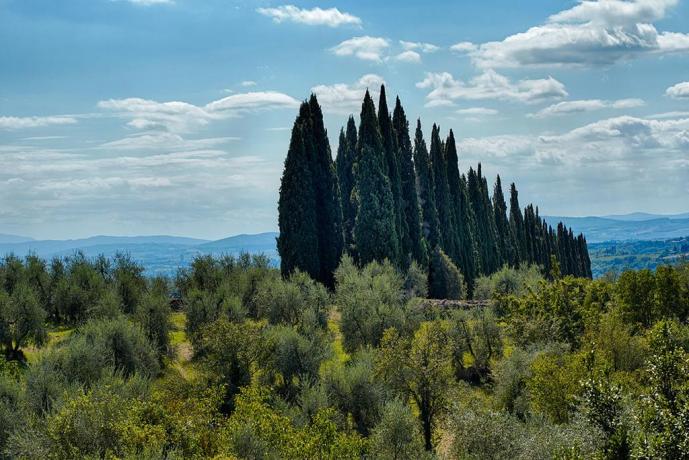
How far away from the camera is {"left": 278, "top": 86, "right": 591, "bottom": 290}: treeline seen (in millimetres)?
72000

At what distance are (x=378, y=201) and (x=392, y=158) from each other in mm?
9823

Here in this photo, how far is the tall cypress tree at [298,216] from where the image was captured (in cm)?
7125

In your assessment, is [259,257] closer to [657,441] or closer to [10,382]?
[10,382]

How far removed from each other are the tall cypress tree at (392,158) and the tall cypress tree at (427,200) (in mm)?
6820

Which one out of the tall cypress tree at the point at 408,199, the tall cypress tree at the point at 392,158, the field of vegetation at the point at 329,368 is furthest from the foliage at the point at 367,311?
the tall cypress tree at the point at 408,199

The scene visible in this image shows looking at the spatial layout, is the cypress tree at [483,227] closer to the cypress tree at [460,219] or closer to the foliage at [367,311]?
the cypress tree at [460,219]

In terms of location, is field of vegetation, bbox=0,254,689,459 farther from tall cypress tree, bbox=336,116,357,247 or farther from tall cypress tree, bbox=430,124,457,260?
tall cypress tree, bbox=430,124,457,260

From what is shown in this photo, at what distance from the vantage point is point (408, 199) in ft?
279

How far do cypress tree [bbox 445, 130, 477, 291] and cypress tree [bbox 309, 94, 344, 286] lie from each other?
27800mm

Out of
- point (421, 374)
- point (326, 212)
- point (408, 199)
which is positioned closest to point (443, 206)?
point (408, 199)

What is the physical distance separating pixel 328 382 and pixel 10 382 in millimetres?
18424

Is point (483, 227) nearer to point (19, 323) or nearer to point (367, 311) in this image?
point (367, 311)

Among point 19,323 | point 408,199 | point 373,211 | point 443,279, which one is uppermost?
point 408,199

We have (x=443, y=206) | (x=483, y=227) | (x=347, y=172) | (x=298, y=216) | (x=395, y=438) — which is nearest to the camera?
(x=395, y=438)
